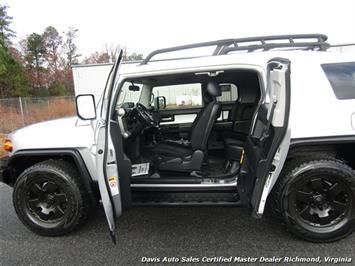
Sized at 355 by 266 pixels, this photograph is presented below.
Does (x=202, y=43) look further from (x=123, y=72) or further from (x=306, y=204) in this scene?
(x=306, y=204)

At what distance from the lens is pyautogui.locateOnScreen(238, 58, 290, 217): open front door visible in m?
2.00

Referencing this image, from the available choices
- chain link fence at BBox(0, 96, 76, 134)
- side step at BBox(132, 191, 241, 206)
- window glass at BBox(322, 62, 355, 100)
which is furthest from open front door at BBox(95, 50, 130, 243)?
chain link fence at BBox(0, 96, 76, 134)

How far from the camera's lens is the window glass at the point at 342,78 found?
2369 mm

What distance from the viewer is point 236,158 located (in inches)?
126

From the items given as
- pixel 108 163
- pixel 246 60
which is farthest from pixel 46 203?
pixel 246 60

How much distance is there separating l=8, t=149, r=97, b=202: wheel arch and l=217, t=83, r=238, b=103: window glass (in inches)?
88.4

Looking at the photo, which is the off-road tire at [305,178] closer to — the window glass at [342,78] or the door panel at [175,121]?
the window glass at [342,78]

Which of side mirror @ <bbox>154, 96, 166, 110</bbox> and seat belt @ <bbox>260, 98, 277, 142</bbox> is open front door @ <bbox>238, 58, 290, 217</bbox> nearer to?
seat belt @ <bbox>260, 98, 277, 142</bbox>

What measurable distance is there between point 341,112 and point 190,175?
5.22 feet

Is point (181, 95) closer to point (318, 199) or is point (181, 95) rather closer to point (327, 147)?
point (327, 147)

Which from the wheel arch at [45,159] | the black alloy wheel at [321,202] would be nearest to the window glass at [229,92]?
the black alloy wheel at [321,202]

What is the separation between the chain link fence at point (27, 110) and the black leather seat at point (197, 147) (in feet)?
30.4

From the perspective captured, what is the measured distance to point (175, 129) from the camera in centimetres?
421

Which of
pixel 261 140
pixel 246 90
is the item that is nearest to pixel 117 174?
pixel 261 140
